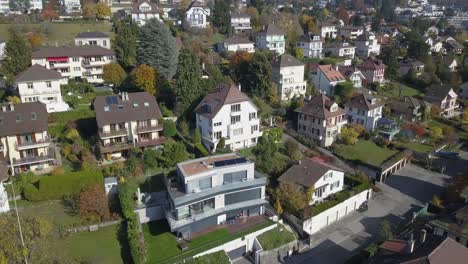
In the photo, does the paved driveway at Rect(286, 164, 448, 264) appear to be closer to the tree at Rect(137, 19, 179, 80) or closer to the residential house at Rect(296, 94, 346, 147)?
the residential house at Rect(296, 94, 346, 147)

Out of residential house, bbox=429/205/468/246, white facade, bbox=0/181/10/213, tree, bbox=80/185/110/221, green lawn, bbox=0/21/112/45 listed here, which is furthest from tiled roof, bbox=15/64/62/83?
residential house, bbox=429/205/468/246

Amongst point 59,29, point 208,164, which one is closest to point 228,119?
point 208,164

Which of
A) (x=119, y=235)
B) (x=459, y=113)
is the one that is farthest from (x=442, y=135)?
(x=119, y=235)

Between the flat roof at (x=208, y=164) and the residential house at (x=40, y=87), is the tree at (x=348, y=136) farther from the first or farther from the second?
the residential house at (x=40, y=87)

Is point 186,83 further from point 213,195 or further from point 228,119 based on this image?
point 213,195

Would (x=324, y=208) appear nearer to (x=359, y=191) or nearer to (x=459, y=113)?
(x=359, y=191)

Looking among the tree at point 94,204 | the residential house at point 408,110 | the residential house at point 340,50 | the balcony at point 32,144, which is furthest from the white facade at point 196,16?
the tree at point 94,204
